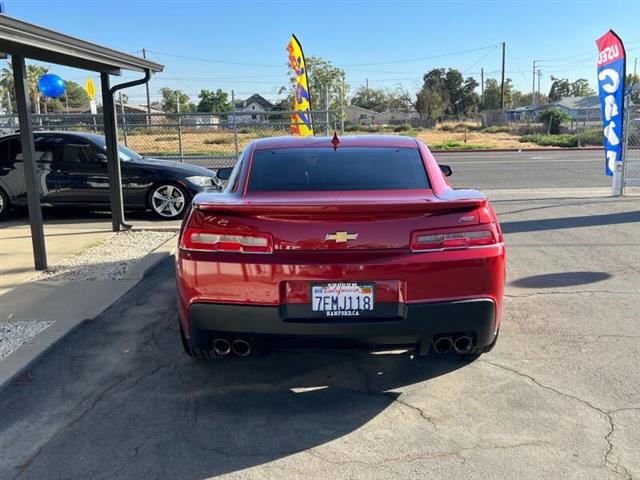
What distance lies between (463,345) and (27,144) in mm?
4949

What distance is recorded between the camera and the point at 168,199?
987 cm

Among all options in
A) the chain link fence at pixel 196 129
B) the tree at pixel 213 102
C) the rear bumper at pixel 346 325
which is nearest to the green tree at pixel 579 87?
the tree at pixel 213 102

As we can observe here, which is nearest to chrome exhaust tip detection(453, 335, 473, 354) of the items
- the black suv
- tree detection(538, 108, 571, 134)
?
the black suv

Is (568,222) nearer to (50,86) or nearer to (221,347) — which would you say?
(221,347)

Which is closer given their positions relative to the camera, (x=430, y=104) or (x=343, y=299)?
(x=343, y=299)

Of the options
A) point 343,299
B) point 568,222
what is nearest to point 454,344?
point 343,299

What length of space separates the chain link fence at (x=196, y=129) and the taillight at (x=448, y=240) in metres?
10.2

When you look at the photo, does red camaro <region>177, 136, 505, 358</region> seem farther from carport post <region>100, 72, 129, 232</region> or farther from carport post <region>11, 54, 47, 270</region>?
carport post <region>100, 72, 129, 232</region>

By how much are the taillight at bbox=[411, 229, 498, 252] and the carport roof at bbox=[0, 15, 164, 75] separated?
3.88 metres

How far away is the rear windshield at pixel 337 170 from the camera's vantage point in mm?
4008

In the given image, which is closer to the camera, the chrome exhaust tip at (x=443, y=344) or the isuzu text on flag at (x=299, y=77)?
the chrome exhaust tip at (x=443, y=344)

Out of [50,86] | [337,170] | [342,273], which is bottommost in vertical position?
[342,273]

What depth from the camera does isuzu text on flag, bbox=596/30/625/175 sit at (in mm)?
11750

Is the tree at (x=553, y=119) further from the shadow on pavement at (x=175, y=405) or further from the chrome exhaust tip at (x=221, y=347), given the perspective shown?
the chrome exhaust tip at (x=221, y=347)
